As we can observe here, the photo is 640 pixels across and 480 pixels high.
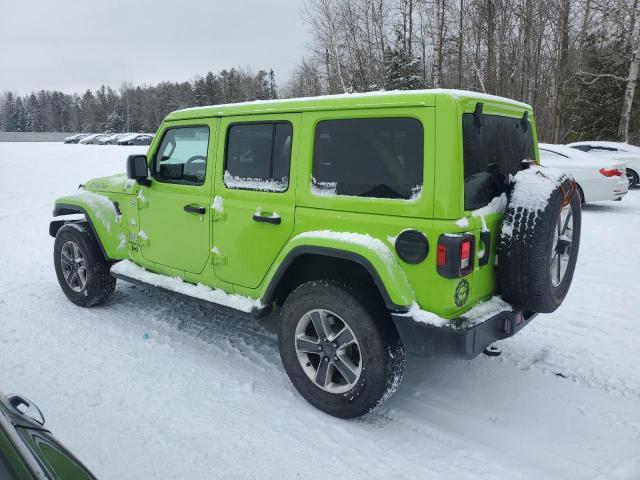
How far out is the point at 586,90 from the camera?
2680 cm

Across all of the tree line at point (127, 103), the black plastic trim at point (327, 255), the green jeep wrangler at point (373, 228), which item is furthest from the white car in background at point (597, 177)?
the tree line at point (127, 103)

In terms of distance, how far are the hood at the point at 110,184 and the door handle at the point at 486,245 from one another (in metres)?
3.30

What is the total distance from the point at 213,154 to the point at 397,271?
1.85 meters

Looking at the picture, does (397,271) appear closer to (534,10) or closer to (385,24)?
(534,10)

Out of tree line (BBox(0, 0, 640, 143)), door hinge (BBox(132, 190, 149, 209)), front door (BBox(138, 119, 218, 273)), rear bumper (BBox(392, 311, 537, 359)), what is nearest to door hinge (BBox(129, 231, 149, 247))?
front door (BBox(138, 119, 218, 273))

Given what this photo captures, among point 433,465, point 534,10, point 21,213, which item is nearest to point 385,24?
point 534,10

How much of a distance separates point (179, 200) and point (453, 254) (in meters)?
2.40

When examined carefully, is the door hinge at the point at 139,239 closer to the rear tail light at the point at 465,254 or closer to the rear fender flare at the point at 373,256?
the rear fender flare at the point at 373,256

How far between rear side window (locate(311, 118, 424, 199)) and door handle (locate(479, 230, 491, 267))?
49 centimetres

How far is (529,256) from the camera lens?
9.47ft

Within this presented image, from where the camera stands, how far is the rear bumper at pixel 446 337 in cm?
271

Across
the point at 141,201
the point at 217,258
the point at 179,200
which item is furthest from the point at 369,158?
the point at 141,201

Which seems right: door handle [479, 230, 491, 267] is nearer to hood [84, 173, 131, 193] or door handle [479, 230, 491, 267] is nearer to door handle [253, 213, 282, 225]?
door handle [253, 213, 282, 225]

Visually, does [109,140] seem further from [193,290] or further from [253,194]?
[253,194]
